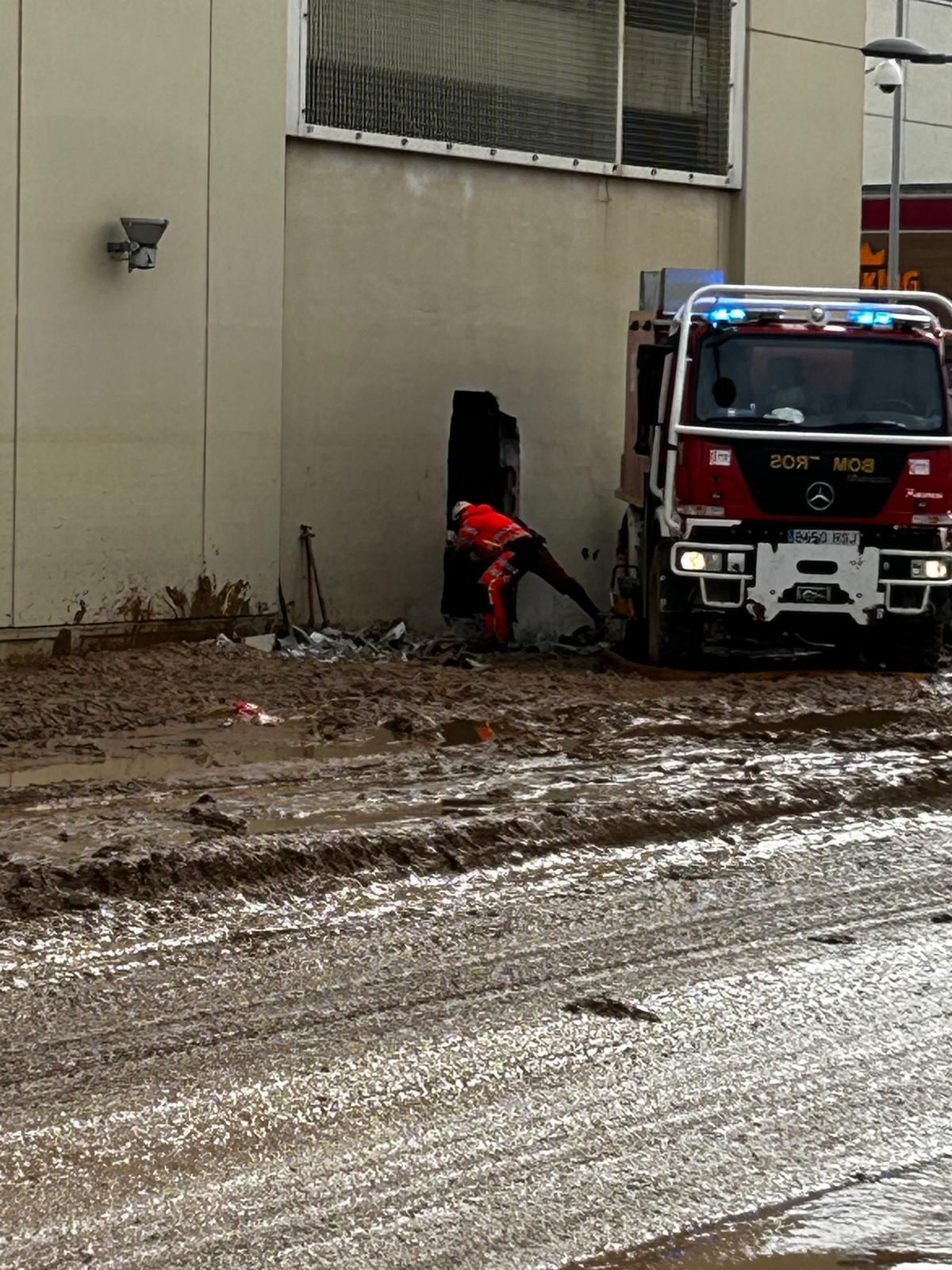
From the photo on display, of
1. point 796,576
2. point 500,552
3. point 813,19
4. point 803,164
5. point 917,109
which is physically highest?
point 917,109

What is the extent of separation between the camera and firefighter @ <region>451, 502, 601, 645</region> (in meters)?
15.1

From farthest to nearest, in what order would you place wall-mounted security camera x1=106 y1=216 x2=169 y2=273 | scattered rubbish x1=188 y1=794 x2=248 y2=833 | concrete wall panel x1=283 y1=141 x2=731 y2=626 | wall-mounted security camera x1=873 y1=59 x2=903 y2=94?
wall-mounted security camera x1=873 y1=59 x2=903 y2=94 → concrete wall panel x1=283 y1=141 x2=731 y2=626 → wall-mounted security camera x1=106 y1=216 x2=169 y2=273 → scattered rubbish x1=188 y1=794 x2=248 y2=833

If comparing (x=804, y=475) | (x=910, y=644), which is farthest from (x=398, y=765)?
(x=910, y=644)

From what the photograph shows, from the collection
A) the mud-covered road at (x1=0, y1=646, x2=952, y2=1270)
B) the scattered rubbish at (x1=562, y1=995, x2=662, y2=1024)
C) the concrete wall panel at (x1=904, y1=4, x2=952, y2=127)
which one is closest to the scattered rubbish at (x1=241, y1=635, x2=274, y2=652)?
the mud-covered road at (x1=0, y1=646, x2=952, y2=1270)

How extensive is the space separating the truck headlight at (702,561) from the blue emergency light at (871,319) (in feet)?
6.63

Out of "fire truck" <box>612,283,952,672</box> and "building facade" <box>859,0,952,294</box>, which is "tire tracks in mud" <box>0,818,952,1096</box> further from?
"building facade" <box>859,0,952,294</box>

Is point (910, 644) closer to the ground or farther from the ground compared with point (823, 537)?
closer to the ground

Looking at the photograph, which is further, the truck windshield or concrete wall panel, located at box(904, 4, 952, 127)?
concrete wall panel, located at box(904, 4, 952, 127)

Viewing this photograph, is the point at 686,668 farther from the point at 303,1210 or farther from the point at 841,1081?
the point at 303,1210

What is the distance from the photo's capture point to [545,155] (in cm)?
1738

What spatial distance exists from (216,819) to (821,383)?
7.30 metres

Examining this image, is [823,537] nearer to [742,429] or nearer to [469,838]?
[742,429]

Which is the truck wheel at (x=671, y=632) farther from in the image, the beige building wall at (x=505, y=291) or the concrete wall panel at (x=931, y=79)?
the concrete wall panel at (x=931, y=79)

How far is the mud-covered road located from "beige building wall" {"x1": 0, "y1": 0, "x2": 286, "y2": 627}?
399 centimetres
